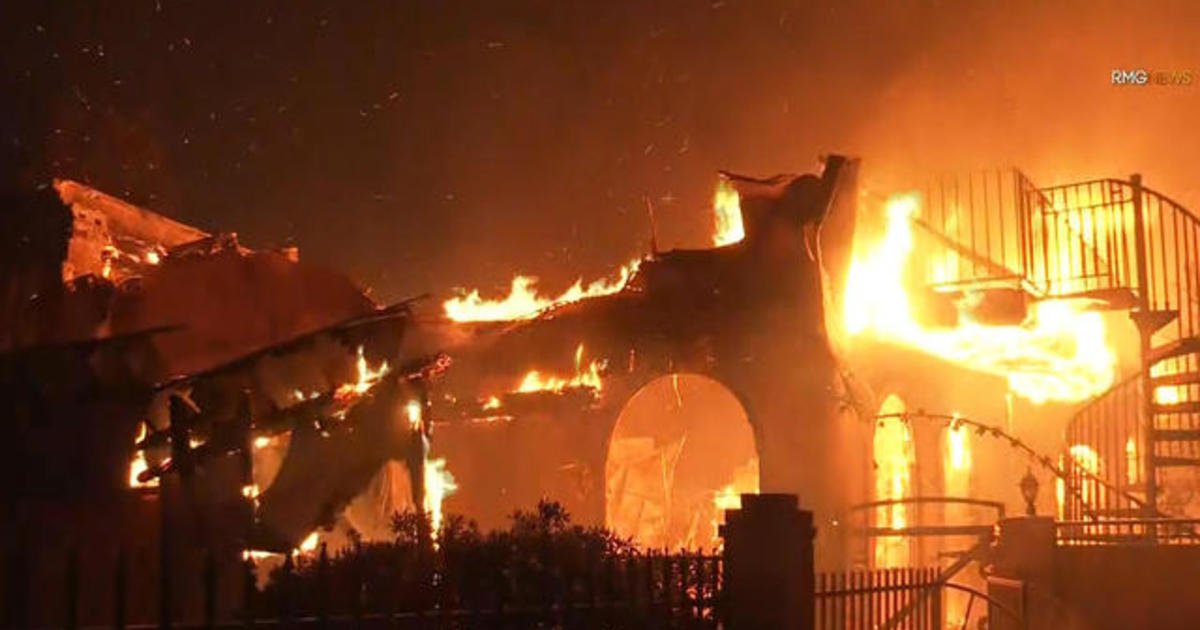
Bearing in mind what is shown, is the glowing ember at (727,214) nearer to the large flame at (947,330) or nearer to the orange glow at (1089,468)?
the large flame at (947,330)

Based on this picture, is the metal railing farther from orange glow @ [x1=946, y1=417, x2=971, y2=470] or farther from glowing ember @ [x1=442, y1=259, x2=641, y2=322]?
glowing ember @ [x1=442, y1=259, x2=641, y2=322]

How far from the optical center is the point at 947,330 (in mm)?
22656

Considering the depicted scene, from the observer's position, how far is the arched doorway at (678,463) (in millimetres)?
28938

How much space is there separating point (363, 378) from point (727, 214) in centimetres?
821

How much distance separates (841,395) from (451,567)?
914 cm

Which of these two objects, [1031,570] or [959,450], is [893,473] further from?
[1031,570]

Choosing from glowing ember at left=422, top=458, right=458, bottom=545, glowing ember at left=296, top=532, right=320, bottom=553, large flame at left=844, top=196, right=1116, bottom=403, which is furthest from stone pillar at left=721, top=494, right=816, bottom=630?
large flame at left=844, top=196, right=1116, bottom=403

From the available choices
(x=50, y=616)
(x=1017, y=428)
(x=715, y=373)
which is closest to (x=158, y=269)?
(x=50, y=616)

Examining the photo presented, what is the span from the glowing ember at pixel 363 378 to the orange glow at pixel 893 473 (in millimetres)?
→ 11179

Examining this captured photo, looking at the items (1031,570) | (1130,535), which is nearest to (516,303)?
(1031,570)

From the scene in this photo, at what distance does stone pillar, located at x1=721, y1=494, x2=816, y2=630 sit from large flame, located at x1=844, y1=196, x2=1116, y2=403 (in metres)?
10.5

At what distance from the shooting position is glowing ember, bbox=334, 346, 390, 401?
16.0 meters

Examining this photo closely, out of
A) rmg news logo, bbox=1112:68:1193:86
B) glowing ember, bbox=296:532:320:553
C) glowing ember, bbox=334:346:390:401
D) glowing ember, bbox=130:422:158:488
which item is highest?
rmg news logo, bbox=1112:68:1193:86

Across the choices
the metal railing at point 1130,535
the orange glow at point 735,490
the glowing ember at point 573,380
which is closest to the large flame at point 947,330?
the glowing ember at point 573,380
